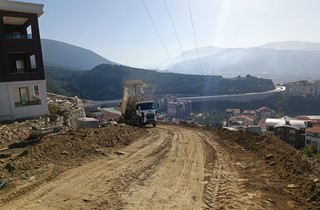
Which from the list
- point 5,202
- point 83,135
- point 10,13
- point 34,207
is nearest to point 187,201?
point 34,207

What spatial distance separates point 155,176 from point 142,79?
80989 mm

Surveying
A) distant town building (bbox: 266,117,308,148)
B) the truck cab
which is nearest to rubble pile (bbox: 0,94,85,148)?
the truck cab

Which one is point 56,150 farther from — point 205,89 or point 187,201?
point 205,89

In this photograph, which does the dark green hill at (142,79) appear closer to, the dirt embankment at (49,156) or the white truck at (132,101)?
the white truck at (132,101)

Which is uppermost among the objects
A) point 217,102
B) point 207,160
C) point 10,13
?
point 10,13

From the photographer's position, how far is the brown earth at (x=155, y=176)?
5926 mm

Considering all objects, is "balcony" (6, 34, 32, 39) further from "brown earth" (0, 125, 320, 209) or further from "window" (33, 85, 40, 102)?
"brown earth" (0, 125, 320, 209)

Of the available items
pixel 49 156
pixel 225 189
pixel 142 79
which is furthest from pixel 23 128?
pixel 142 79

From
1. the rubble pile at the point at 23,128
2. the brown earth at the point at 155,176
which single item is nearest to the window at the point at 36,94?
the rubble pile at the point at 23,128

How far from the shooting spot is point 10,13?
2023 cm

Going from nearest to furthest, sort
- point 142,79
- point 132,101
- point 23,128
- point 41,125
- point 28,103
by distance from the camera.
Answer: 1. point 23,128
2. point 41,125
3. point 28,103
4. point 132,101
5. point 142,79

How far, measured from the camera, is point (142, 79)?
8781 centimetres

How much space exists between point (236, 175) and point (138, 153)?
4181 millimetres

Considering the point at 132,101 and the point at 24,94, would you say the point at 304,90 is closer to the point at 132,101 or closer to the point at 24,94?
the point at 132,101
